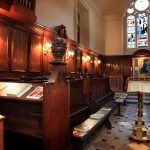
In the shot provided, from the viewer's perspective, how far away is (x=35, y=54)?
6184 millimetres

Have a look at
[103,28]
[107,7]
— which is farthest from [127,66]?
[107,7]

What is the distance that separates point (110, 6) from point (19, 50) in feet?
33.9

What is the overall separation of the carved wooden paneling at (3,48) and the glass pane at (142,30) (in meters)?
11.8

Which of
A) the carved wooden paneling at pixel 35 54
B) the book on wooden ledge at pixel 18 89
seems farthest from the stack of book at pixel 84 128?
the carved wooden paneling at pixel 35 54

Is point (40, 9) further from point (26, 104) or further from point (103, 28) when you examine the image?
point (103, 28)

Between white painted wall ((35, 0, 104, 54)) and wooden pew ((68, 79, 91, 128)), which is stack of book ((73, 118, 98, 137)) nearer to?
wooden pew ((68, 79, 91, 128))

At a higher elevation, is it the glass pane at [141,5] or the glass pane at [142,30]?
the glass pane at [141,5]

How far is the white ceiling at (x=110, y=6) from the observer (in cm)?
1292

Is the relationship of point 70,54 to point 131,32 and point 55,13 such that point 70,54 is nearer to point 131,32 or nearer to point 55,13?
point 55,13

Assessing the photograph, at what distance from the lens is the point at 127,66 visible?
14.4 m

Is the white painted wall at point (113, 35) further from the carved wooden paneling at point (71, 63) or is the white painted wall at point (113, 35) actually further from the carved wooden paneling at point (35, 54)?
the carved wooden paneling at point (35, 54)

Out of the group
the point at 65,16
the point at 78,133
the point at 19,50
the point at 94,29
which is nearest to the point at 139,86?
the point at 78,133

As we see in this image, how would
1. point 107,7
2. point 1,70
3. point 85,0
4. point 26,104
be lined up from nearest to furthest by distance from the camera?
point 26,104 → point 1,70 → point 85,0 → point 107,7

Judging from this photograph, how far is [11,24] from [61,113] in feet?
11.0
